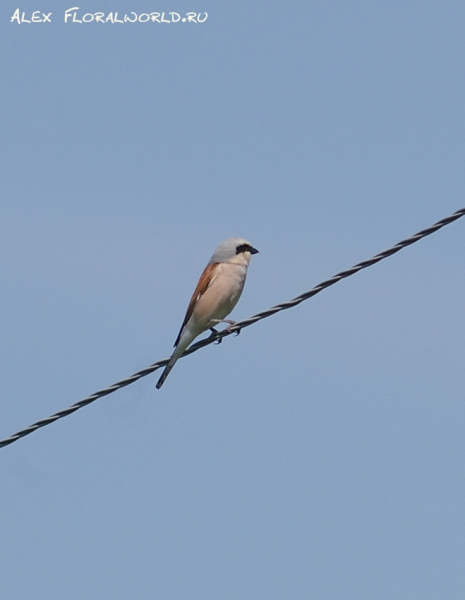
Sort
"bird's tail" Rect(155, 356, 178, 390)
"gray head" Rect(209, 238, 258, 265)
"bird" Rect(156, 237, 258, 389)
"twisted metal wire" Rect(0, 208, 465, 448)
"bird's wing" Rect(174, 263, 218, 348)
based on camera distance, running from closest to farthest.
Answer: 1. "twisted metal wire" Rect(0, 208, 465, 448)
2. "bird's tail" Rect(155, 356, 178, 390)
3. "bird" Rect(156, 237, 258, 389)
4. "bird's wing" Rect(174, 263, 218, 348)
5. "gray head" Rect(209, 238, 258, 265)

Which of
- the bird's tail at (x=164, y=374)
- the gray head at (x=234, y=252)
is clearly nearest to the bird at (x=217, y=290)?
the gray head at (x=234, y=252)

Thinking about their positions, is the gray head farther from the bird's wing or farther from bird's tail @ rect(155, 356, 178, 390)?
bird's tail @ rect(155, 356, 178, 390)

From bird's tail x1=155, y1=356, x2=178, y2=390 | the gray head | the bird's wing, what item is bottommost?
bird's tail x1=155, y1=356, x2=178, y2=390

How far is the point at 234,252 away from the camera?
9.08m

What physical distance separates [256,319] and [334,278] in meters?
0.58

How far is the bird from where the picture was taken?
8.60 metres

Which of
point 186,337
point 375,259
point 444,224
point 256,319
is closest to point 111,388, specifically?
point 256,319

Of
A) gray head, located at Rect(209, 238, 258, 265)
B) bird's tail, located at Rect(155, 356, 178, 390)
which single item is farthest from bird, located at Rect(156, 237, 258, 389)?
bird's tail, located at Rect(155, 356, 178, 390)

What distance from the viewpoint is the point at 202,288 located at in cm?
878

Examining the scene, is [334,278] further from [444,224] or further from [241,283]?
[241,283]

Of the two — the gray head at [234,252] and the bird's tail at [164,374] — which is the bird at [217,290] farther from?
the bird's tail at [164,374]

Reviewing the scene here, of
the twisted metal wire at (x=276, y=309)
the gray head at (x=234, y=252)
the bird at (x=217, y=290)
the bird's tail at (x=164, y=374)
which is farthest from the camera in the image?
the gray head at (x=234, y=252)

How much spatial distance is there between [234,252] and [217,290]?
0.53m

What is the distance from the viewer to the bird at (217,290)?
860 cm
